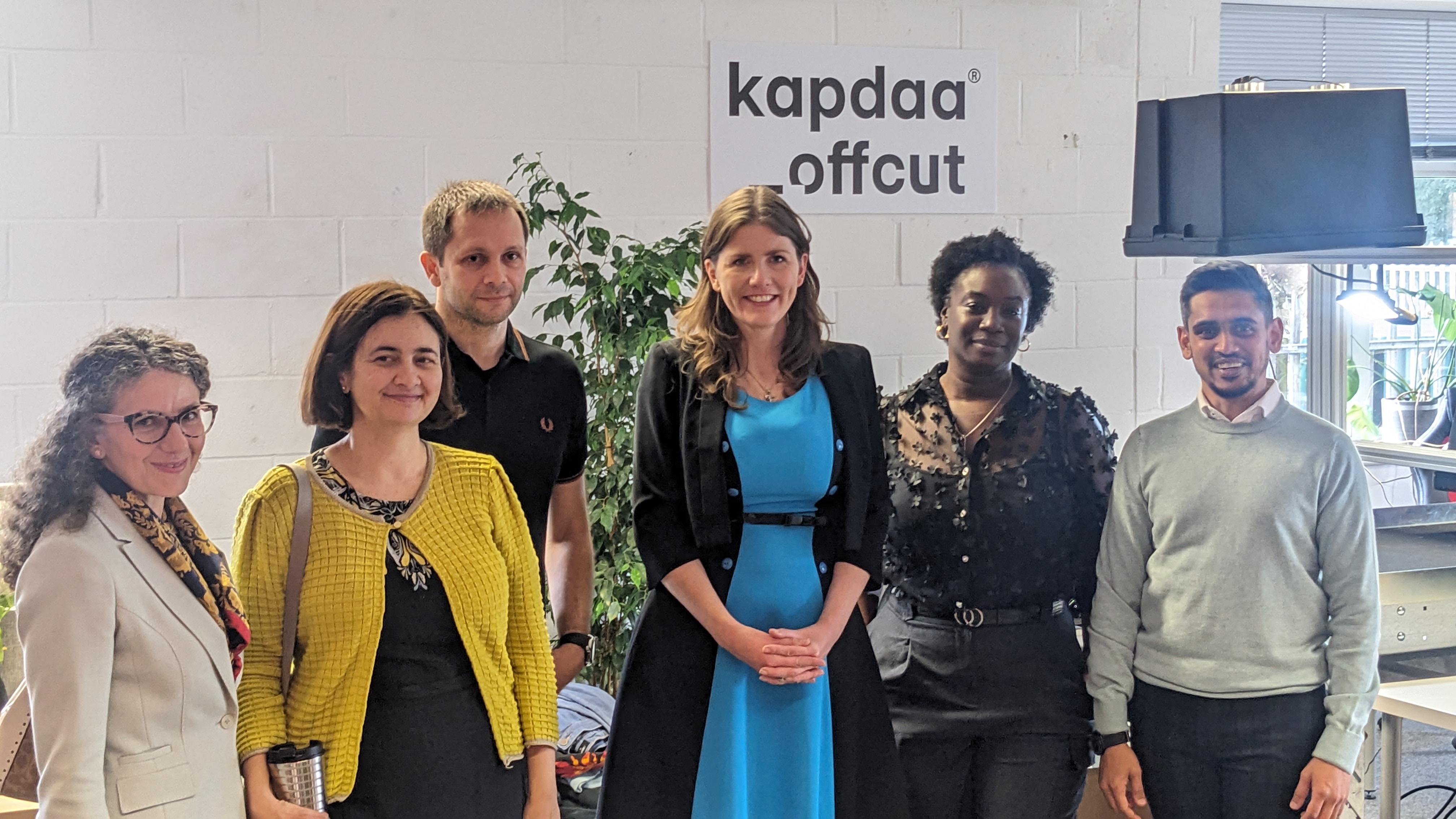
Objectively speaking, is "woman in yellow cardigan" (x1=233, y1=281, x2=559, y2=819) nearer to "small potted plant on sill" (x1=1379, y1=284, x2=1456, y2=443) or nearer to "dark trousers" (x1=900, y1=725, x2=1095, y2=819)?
Result: "dark trousers" (x1=900, y1=725, x2=1095, y2=819)

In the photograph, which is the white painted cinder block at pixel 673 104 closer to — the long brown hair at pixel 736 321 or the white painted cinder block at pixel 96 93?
the white painted cinder block at pixel 96 93

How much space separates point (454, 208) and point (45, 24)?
4.70 ft

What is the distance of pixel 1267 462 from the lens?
6.73 ft

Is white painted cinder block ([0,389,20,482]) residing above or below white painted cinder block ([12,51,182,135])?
below

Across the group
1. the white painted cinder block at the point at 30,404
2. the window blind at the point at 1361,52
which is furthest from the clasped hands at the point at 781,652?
the window blind at the point at 1361,52

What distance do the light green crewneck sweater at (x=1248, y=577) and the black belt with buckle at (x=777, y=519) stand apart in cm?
57

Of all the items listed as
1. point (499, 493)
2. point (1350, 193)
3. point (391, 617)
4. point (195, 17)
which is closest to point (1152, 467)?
point (1350, 193)

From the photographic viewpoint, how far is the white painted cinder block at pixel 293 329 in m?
2.97

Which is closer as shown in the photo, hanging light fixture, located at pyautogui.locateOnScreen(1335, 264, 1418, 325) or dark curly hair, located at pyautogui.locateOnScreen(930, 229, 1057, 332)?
dark curly hair, located at pyautogui.locateOnScreen(930, 229, 1057, 332)

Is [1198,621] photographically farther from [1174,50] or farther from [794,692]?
[1174,50]

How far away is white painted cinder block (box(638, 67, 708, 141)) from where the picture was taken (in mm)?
3211

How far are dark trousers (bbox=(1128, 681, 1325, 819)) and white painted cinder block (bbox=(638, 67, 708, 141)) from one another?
73.4 inches

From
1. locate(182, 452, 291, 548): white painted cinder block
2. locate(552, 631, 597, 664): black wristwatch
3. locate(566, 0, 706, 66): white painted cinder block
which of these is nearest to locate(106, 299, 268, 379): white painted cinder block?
locate(182, 452, 291, 548): white painted cinder block

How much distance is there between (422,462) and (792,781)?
0.75m
